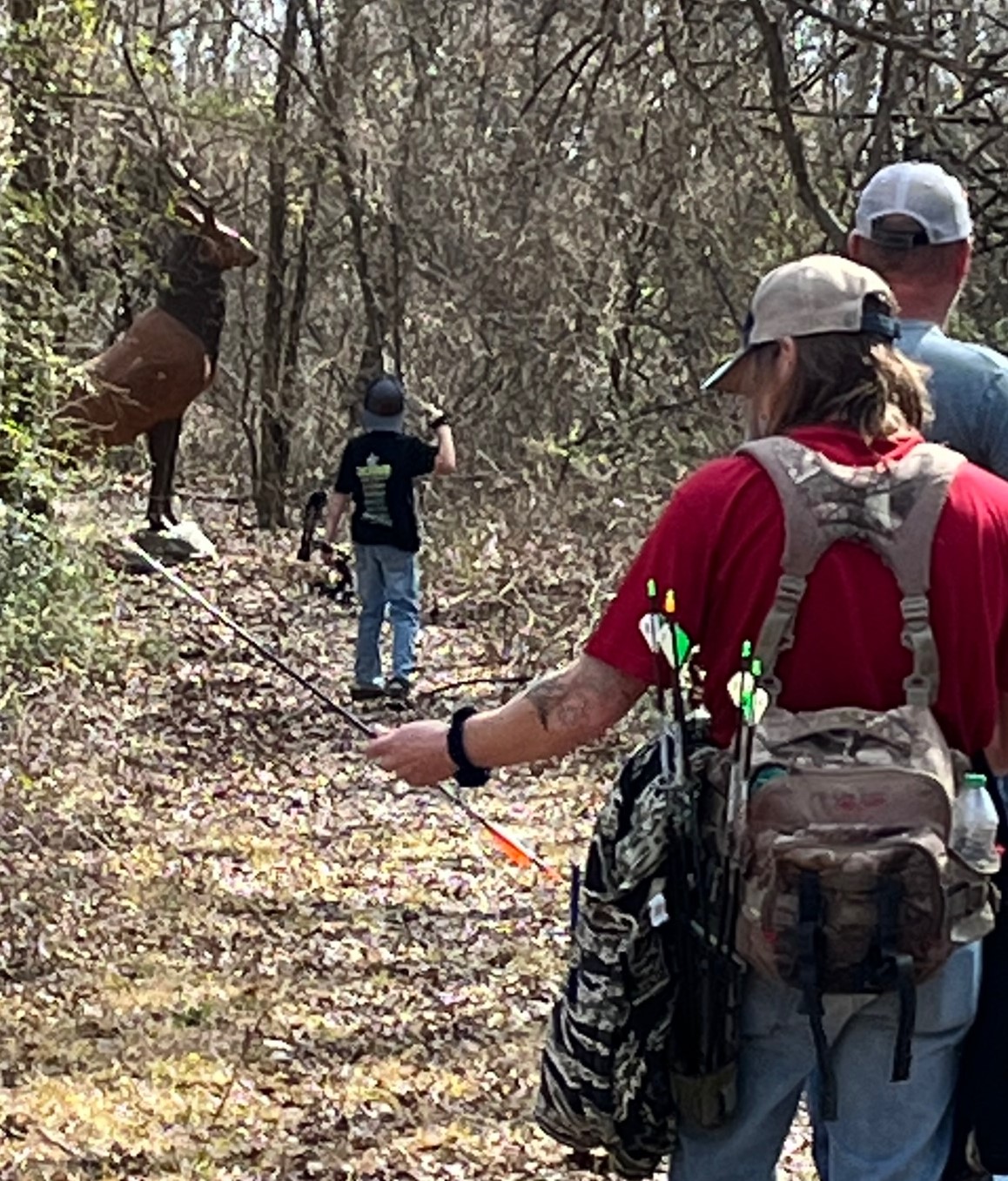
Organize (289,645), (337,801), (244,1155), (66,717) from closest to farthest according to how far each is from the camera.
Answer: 1. (244,1155)
2. (66,717)
3. (337,801)
4. (289,645)

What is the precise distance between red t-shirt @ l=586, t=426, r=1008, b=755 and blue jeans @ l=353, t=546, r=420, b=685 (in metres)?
8.90

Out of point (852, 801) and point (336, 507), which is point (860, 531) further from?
point (336, 507)

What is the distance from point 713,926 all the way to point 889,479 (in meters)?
0.65

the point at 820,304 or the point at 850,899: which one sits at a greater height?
the point at 820,304

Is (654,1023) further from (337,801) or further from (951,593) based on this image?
(337,801)

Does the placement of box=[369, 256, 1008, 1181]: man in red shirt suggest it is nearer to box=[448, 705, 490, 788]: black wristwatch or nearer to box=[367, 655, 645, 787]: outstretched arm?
box=[367, 655, 645, 787]: outstretched arm

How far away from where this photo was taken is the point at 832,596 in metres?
2.74

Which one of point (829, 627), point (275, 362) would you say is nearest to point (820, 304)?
point (829, 627)

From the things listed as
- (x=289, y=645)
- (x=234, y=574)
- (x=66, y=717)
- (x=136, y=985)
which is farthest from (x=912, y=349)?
(x=234, y=574)

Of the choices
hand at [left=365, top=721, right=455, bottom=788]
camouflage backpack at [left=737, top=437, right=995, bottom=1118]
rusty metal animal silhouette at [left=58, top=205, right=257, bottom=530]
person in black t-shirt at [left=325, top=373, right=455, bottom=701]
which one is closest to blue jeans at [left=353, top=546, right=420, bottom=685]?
person in black t-shirt at [left=325, top=373, right=455, bottom=701]

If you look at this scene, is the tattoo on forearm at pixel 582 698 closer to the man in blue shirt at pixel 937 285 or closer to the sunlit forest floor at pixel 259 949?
the sunlit forest floor at pixel 259 949

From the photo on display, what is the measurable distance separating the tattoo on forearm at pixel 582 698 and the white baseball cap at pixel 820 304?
0.53m

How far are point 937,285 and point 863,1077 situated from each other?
4.68ft

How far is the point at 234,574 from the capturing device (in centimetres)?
1534
